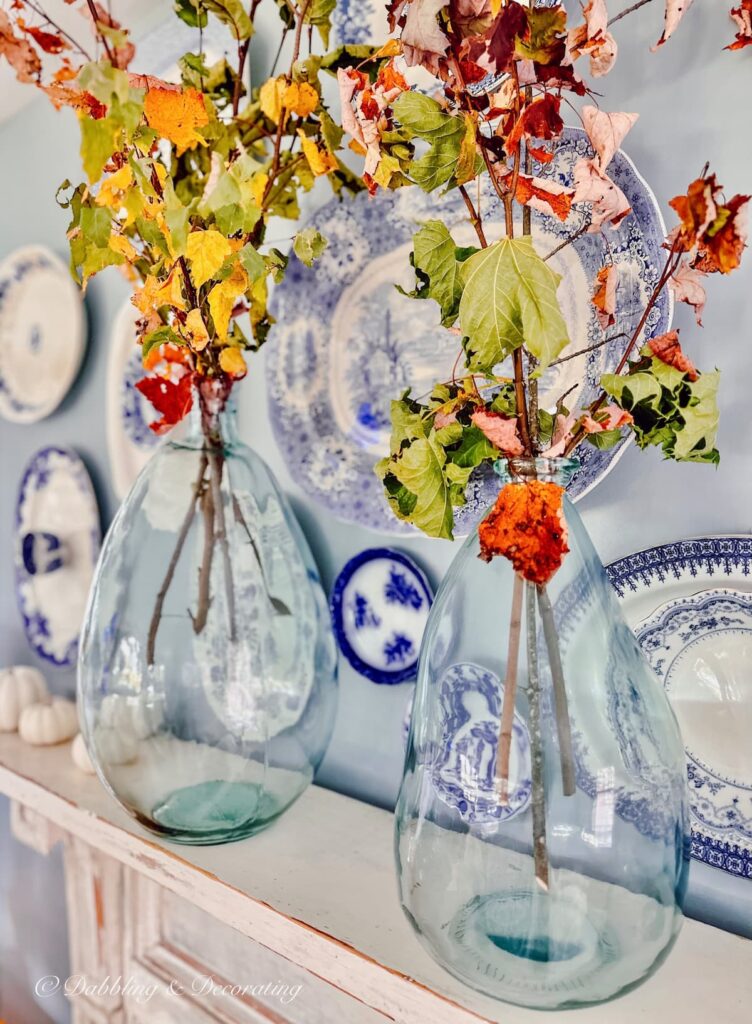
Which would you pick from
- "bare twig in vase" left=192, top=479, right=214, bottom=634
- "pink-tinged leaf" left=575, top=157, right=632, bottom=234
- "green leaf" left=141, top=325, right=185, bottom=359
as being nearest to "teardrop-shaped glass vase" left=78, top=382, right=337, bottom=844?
"bare twig in vase" left=192, top=479, right=214, bottom=634

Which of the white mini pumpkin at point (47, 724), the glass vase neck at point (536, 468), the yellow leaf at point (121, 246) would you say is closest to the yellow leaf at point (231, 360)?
the yellow leaf at point (121, 246)

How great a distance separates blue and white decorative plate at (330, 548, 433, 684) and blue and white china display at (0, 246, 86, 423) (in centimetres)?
67

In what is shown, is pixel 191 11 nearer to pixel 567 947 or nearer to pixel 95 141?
pixel 95 141

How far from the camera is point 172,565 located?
0.81m

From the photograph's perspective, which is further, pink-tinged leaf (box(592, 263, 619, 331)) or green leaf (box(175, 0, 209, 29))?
green leaf (box(175, 0, 209, 29))

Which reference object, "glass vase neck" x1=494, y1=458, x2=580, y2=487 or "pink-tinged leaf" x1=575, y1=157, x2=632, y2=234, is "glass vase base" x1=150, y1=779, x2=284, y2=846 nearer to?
"glass vase neck" x1=494, y1=458, x2=580, y2=487

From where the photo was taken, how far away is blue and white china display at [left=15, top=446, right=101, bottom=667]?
4.27ft

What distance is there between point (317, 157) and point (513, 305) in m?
0.35

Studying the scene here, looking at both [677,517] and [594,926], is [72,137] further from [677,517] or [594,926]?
[594,926]

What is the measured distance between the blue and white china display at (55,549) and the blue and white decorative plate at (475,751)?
2.88 feet

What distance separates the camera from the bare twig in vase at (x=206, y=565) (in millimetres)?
800

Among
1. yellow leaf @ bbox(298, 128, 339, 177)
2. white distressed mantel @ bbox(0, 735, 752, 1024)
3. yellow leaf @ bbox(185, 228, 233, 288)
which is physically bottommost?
white distressed mantel @ bbox(0, 735, 752, 1024)

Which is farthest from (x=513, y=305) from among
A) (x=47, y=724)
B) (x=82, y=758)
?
(x=47, y=724)

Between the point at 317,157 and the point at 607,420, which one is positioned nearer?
the point at 607,420
